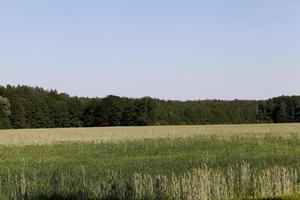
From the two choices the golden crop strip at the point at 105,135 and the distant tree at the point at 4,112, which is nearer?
the golden crop strip at the point at 105,135

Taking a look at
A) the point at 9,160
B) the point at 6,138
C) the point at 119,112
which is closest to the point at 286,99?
the point at 119,112

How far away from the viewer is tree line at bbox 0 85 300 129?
91750 millimetres

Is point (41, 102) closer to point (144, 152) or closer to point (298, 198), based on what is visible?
point (144, 152)

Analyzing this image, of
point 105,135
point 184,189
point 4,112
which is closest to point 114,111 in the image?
point 4,112

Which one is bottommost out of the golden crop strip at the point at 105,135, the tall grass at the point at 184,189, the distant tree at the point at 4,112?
the tall grass at the point at 184,189

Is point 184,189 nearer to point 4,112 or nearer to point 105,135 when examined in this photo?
point 105,135

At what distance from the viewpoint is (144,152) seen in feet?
117

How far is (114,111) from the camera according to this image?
97.1 m

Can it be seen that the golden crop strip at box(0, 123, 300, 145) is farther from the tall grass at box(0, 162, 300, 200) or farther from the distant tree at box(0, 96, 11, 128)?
the tall grass at box(0, 162, 300, 200)

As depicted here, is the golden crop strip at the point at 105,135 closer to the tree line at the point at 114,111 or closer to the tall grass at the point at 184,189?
the tall grass at the point at 184,189

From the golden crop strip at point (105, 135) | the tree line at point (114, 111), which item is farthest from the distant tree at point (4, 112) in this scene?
the golden crop strip at point (105, 135)

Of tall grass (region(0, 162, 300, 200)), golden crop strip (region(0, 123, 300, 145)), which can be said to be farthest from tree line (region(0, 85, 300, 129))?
tall grass (region(0, 162, 300, 200))

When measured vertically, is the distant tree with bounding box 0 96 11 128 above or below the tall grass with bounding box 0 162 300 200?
above

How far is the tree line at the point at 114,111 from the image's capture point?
9175cm
